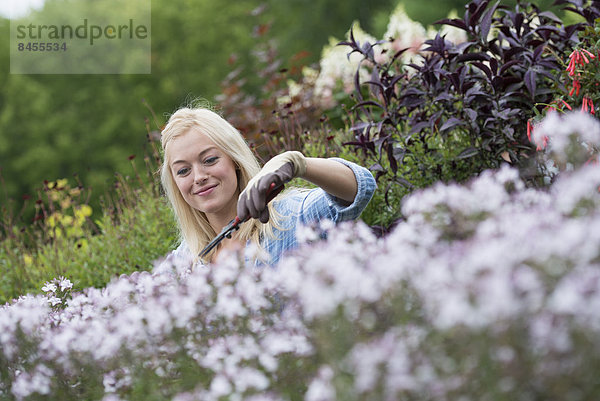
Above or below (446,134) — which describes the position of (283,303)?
below

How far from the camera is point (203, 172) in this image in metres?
2.88

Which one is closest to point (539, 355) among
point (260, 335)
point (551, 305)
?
point (551, 305)

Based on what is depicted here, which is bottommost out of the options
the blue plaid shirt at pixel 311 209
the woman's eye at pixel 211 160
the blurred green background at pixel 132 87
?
the blue plaid shirt at pixel 311 209

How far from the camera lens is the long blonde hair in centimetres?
291

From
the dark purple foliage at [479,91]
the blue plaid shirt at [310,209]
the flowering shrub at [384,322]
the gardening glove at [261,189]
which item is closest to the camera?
the flowering shrub at [384,322]

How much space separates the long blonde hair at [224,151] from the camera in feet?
9.53

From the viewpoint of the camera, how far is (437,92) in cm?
321

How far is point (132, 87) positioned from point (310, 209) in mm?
17924

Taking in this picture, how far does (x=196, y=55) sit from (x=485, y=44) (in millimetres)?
18218

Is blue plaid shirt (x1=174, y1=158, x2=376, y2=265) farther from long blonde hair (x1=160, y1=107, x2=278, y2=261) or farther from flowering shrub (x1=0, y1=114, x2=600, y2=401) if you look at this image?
flowering shrub (x1=0, y1=114, x2=600, y2=401)

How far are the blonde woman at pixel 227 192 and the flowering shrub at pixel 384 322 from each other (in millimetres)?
1052

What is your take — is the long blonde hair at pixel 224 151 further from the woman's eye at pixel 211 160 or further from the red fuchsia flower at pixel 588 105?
→ the red fuchsia flower at pixel 588 105

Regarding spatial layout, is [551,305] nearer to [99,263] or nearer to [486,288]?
[486,288]

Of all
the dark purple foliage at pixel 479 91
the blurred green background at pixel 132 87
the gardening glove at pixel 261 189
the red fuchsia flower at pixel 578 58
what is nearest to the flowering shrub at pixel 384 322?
the gardening glove at pixel 261 189
